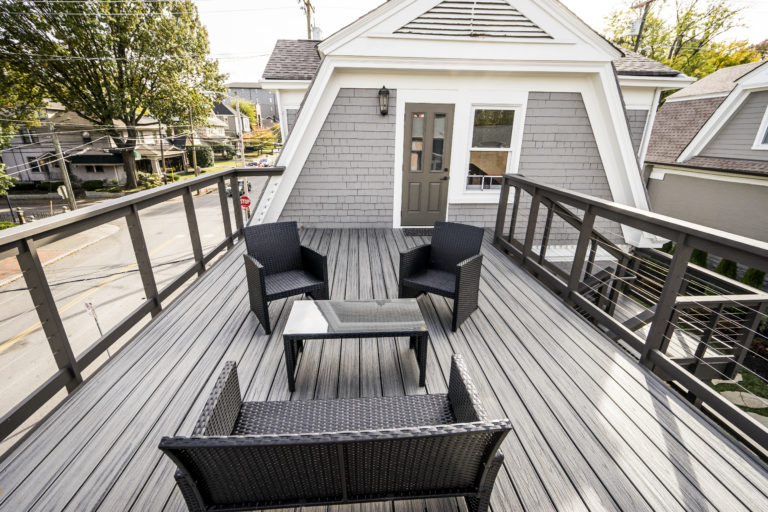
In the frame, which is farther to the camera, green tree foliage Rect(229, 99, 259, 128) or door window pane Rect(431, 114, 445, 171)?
green tree foliage Rect(229, 99, 259, 128)

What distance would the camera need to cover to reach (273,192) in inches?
215

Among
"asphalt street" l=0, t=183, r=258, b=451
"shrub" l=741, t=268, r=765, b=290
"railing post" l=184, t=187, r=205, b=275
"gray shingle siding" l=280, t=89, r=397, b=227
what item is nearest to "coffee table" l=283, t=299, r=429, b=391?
"railing post" l=184, t=187, r=205, b=275

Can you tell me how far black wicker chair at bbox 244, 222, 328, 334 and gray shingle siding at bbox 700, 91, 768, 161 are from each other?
13232 millimetres

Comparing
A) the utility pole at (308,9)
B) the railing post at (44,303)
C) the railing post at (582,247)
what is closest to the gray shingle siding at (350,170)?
the railing post at (582,247)

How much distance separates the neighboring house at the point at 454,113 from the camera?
4.88 m

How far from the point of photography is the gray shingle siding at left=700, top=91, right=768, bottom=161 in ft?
30.6

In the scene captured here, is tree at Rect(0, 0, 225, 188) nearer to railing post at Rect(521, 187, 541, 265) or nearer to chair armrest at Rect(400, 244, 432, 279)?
chair armrest at Rect(400, 244, 432, 279)

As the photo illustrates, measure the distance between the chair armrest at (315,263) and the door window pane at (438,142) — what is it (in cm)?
331

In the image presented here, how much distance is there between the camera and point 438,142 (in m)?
5.60

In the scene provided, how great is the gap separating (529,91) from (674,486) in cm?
552

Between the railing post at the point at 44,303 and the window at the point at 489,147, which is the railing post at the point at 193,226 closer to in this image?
the railing post at the point at 44,303

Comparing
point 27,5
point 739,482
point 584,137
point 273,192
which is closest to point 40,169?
point 27,5

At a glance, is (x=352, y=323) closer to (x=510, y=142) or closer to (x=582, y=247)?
(x=582, y=247)

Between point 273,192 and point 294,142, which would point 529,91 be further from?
point 273,192
